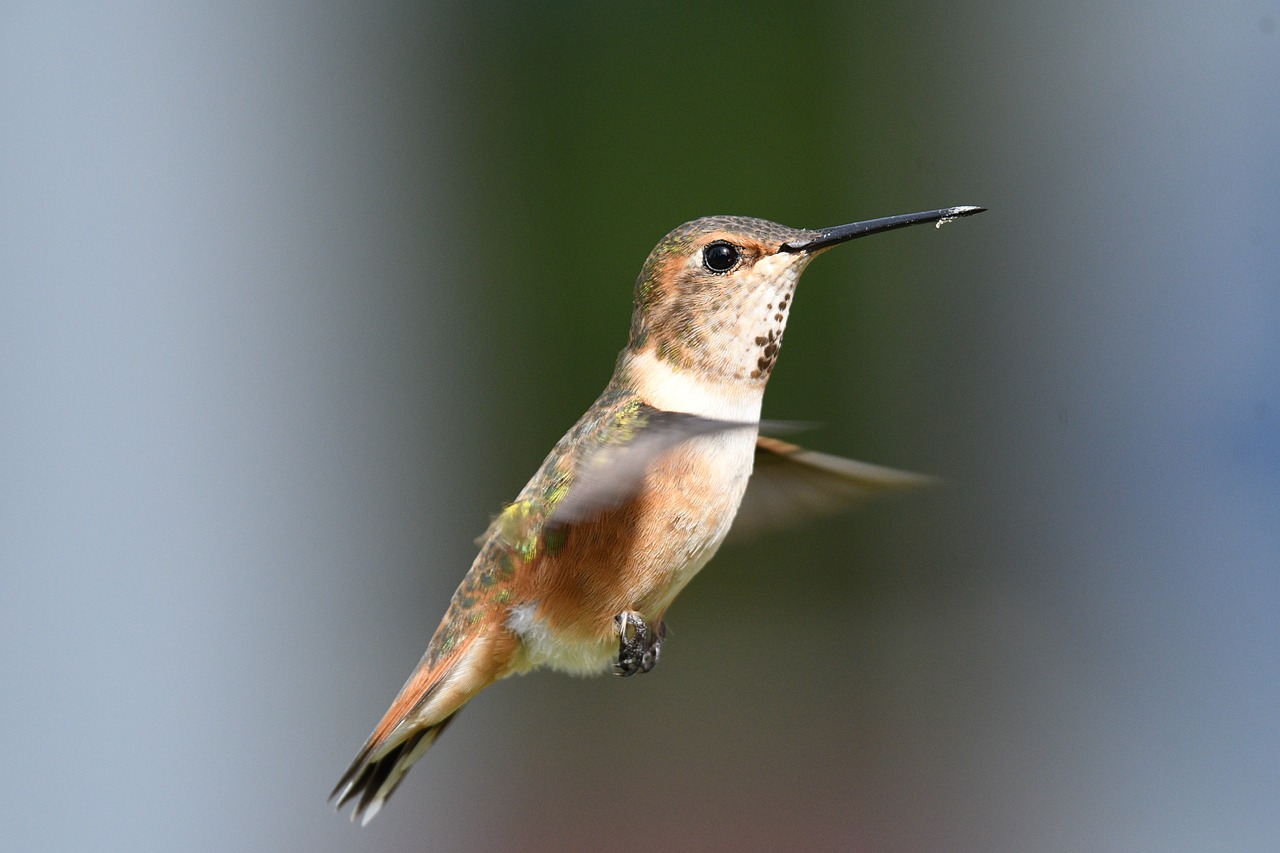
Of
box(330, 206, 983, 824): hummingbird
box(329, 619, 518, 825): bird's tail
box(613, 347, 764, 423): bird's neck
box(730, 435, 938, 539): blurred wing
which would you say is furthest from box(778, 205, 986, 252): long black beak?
box(329, 619, 518, 825): bird's tail

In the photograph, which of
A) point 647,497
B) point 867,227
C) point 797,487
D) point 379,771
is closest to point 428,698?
point 379,771

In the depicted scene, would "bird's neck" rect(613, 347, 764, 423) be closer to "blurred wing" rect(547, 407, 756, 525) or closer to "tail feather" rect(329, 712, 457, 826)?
"blurred wing" rect(547, 407, 756, 525)

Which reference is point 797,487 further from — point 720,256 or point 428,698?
point 428,698

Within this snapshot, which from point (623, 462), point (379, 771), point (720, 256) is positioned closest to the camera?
point (623, 462)

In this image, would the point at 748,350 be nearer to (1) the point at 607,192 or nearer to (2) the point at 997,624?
(1) the point at 607,192

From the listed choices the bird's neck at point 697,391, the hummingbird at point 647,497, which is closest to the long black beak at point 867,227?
the hummingbird at point 647,497

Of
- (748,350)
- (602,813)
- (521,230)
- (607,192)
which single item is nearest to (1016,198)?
(607,192)

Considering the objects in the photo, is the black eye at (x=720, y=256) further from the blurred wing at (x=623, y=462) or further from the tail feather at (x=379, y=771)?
the tail feather at (x=379, y=771)
